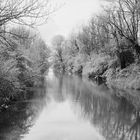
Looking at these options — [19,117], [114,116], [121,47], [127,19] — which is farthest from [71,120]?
[127,19]

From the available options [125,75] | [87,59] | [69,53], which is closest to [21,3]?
[125,75]

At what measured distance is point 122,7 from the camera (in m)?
27.9

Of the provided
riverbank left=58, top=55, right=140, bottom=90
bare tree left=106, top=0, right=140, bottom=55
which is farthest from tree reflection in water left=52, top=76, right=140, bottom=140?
bare tree left=106, top=0, right=140, bottom=55

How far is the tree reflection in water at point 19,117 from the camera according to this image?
9.64m

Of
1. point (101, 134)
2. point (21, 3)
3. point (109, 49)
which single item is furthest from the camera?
point (109, 49)

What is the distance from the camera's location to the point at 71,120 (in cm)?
1199

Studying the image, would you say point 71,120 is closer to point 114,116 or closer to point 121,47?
point 114,116

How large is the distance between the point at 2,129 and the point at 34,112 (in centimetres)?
361

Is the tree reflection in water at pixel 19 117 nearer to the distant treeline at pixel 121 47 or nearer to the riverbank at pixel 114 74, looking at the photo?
the riverbank at pixel 114 74

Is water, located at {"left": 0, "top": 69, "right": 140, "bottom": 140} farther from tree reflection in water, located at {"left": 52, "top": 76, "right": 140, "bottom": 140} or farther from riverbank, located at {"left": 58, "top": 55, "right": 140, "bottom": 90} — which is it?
riverbank, located at {"left": 58, "top": 55, "right": 140, "bottom": 90}

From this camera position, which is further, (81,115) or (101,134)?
(81,115)

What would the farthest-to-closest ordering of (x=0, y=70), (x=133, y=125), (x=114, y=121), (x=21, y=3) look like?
1. (x=0, y=70)
2. (x=114, y=121)
3. (x=133, y=125)
4. (x=21, y=3)

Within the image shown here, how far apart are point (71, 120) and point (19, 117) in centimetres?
283

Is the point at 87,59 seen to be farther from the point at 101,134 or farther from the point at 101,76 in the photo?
the point at 101,134
